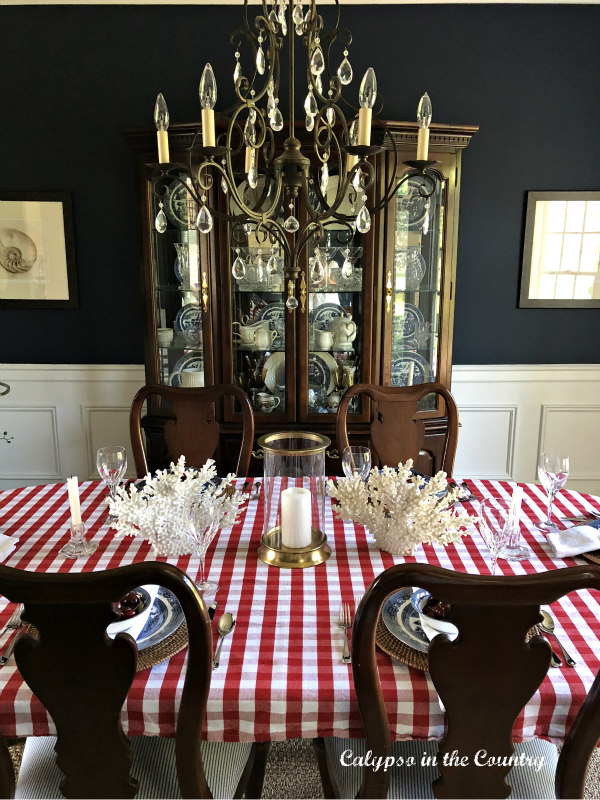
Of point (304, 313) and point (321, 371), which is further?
point (321, 371)

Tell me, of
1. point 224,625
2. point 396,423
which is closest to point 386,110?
point 396,423

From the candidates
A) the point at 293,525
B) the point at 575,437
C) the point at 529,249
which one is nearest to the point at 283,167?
the point at 293,525

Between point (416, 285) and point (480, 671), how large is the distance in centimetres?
213

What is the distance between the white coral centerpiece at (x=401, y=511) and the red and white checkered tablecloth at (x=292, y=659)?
63mm

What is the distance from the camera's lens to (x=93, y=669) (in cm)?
85

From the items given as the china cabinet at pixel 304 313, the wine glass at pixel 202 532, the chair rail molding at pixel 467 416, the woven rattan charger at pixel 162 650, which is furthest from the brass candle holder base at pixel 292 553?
the chair rail molding at pixel 467 416

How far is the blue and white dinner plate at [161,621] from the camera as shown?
3.42ft

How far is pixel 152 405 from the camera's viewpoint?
280 centimetres

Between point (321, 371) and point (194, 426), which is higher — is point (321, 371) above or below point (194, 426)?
above

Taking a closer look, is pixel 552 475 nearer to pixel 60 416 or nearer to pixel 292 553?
pixel 292 553

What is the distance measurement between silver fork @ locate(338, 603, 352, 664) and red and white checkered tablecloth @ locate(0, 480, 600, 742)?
0.5 inches

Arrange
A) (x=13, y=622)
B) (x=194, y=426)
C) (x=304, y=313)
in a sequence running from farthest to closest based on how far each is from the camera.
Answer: (x=304, y=313) < (x=194, y=426) < (x=13, y=622)

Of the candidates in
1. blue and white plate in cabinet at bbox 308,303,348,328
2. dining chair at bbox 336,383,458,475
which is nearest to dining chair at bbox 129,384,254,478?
dining chair at bbox 336,383,458,475

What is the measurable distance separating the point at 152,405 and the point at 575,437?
230 centimetres
